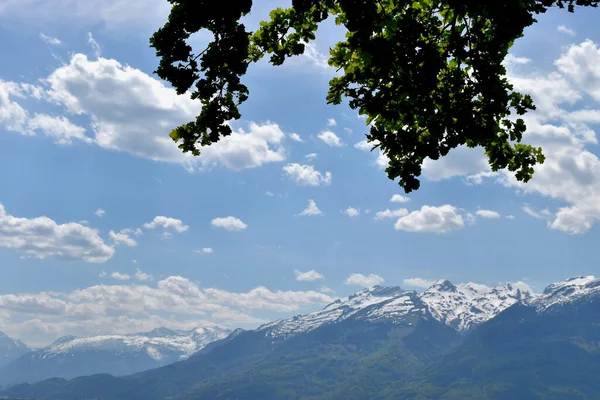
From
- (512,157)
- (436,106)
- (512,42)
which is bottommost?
(512,157)

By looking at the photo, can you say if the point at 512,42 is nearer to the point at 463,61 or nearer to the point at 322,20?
the point at 463,61

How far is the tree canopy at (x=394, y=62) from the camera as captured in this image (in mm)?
12625

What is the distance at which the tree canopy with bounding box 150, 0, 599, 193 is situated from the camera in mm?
12625

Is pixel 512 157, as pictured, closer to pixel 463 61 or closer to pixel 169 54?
pixel 463 61

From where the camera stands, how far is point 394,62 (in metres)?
13.6

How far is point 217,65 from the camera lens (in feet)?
44.8

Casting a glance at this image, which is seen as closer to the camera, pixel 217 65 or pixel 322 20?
pixel 217 65

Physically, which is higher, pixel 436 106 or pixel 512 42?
pixel 512 42

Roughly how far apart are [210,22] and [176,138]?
3780 millimetres

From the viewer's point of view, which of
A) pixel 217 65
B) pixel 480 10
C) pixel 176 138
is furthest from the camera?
pixel 176 138

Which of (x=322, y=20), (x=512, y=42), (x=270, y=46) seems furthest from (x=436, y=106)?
(x=270, y=46)

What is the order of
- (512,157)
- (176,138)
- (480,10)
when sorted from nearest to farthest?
(480,10) → (176,138) → (512,157)

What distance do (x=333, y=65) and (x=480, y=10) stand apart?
422 cm

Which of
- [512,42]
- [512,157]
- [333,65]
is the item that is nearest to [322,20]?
[333,65]
